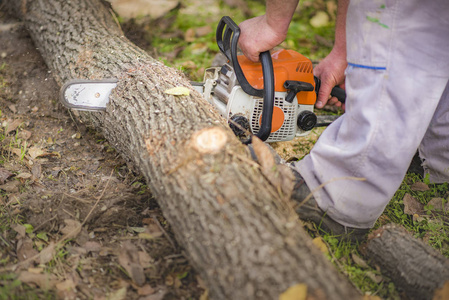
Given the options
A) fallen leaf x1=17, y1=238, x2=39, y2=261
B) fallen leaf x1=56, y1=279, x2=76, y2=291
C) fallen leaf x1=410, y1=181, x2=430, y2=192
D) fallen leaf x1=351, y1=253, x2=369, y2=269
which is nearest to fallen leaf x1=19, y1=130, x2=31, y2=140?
fallen leaf x1=17, y1=238, x2=39, y2=261

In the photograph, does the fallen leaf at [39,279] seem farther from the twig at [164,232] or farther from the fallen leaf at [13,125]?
the fallen leaf at [13,125]

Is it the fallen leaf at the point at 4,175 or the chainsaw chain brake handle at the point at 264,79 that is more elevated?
the chainsaw chain brake handle at the point at 264,79

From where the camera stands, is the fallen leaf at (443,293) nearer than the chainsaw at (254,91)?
Yes

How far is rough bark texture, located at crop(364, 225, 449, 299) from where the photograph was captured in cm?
187

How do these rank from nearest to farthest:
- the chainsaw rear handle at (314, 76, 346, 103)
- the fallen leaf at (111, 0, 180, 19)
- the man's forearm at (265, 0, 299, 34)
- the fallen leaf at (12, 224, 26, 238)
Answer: the fallen leaf at (12, 224, 26, 238) → the man's forearm at (265, 0, 299, 34) → the chainsaw rear handle at (314, 76, 346, 103) → the fallen leaf at (111, 0, 180, 19)

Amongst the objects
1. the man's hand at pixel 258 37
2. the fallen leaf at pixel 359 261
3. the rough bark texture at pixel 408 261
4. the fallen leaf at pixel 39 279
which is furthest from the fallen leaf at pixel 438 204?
the fallen leaf at pixel 39 279

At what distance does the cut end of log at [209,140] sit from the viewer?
190 centimetres

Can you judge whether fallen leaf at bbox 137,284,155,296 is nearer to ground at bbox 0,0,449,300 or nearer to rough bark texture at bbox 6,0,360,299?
ground at bbox 0,0,449,300

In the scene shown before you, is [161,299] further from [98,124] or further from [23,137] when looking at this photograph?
[23,137]

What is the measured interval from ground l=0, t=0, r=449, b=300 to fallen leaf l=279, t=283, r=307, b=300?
55cm

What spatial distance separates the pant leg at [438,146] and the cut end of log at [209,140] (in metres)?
1.59

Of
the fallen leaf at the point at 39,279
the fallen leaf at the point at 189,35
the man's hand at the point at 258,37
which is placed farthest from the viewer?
the fallen leaf at the point at 189,35

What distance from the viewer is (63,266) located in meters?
1.94

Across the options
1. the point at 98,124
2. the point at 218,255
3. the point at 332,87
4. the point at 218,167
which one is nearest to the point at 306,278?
the point at 218,255
